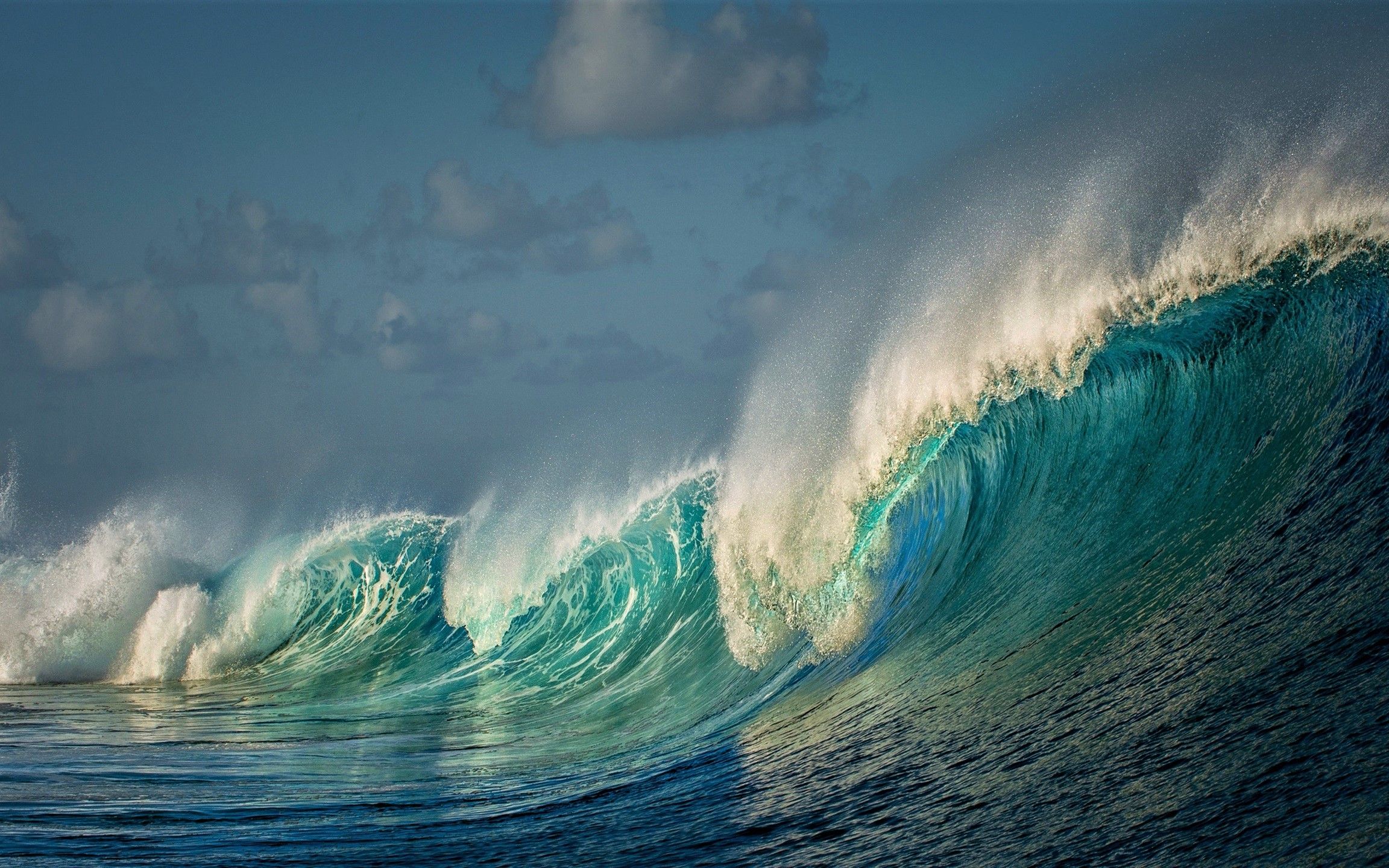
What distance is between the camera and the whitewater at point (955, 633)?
4.68 m

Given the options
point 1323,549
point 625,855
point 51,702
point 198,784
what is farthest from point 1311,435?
point 51,702

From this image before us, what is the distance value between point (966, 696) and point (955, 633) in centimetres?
159

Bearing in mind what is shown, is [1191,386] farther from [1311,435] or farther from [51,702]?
[51,702]

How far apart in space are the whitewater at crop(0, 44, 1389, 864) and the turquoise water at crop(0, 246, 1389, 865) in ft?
0.10

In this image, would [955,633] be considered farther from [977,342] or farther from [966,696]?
[977,342]

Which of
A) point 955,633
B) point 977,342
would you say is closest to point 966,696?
point 955,633

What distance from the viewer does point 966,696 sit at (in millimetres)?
6410

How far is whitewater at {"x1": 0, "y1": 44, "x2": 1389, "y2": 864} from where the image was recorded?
15.4 feet

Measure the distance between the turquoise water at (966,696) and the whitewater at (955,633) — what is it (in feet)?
0.10

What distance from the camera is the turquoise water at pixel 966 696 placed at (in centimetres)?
443

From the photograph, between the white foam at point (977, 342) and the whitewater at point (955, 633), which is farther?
the white foam at point (977, 342)

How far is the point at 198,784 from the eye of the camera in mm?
7340

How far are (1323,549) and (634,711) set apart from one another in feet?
19.6

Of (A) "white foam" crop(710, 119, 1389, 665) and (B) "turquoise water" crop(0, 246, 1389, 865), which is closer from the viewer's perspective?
(B) "turquoise water" crop(0, 246, 1389, 865)
